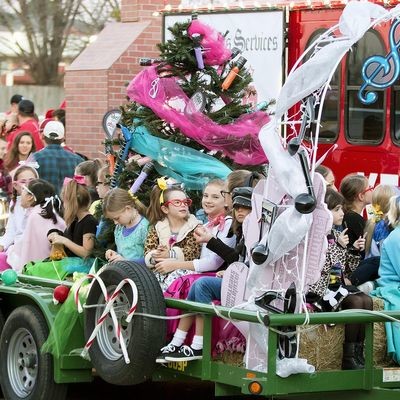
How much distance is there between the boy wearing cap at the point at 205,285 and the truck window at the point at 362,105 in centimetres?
532

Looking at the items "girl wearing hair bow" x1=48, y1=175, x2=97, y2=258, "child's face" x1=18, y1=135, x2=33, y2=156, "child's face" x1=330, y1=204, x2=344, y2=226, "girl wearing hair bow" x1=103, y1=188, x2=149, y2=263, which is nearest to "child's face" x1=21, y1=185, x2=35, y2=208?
"girl wearing hair bow" x1=48, y1=175, x2=97, y2=258

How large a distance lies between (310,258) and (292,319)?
0.42 m

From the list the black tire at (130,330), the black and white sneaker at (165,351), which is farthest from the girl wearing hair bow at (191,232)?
the black and white sneaker at (165,351)

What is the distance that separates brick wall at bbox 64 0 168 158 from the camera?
18.4 meters

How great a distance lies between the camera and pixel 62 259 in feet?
31.0

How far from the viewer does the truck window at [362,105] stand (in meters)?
13.2

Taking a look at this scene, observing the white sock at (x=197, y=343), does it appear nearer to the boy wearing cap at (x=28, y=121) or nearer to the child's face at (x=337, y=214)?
the child's face at (x=337, y=214)

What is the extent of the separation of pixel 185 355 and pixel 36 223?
2.76 meters

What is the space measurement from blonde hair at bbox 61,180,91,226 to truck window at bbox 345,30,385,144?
4.49 meters

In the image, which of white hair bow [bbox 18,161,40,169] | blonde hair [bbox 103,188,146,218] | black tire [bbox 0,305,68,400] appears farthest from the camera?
white hair bow [bbox 18,161,40,169]

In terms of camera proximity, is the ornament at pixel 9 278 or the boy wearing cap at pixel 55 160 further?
the boy wearing cap at pixel 55 160

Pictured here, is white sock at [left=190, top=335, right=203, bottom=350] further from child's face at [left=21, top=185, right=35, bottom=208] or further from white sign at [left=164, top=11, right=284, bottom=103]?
white sign at [left=164, top=11, right=284, bottom=103]

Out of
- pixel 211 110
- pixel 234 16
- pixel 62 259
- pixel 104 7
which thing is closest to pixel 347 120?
pixel 234 16

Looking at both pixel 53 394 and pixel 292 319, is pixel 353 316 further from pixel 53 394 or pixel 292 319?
pixel 53 394
